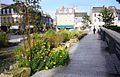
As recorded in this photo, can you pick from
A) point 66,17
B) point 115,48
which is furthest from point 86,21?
point 115,48

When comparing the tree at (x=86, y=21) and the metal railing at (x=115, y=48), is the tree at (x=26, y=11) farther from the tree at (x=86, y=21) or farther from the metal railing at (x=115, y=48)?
the tree at (x=86, y=21)

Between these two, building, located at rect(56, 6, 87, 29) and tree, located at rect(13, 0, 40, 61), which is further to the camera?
building, located at rect(56, 6, 87, 29)

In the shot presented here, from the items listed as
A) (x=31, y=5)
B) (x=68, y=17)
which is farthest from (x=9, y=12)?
(x=31, y=5)

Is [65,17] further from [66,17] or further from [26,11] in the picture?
[26,11]

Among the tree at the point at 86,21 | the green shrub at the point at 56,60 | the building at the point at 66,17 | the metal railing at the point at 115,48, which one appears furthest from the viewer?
the building at the point at 66,17

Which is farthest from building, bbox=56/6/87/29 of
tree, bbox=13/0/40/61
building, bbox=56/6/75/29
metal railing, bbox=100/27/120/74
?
tree, bbox=13/0/40/61

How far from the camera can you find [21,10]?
38.4 feet

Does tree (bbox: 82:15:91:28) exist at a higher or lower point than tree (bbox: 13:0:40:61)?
lower

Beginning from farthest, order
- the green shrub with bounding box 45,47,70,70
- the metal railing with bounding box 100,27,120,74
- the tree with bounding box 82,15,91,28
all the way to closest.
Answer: the tree with bounding box 82,15,91,28
the metal railing with bounding box 100,27,120,74
the green shrub with bounding box 45,47,70,70

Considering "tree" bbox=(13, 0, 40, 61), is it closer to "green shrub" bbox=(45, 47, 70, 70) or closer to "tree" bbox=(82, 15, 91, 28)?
"green shrub" bbox=(45, 47, 70, 70)

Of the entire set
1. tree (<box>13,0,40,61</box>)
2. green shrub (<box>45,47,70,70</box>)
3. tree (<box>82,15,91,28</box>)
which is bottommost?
tree (<box>82,15,91,28</box>)

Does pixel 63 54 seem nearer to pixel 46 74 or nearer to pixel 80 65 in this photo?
pixel 80 65

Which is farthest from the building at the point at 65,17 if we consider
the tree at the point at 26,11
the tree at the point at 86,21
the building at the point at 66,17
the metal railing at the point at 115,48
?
the tree at the point at 26,11

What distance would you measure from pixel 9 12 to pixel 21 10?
80033 millimetres
